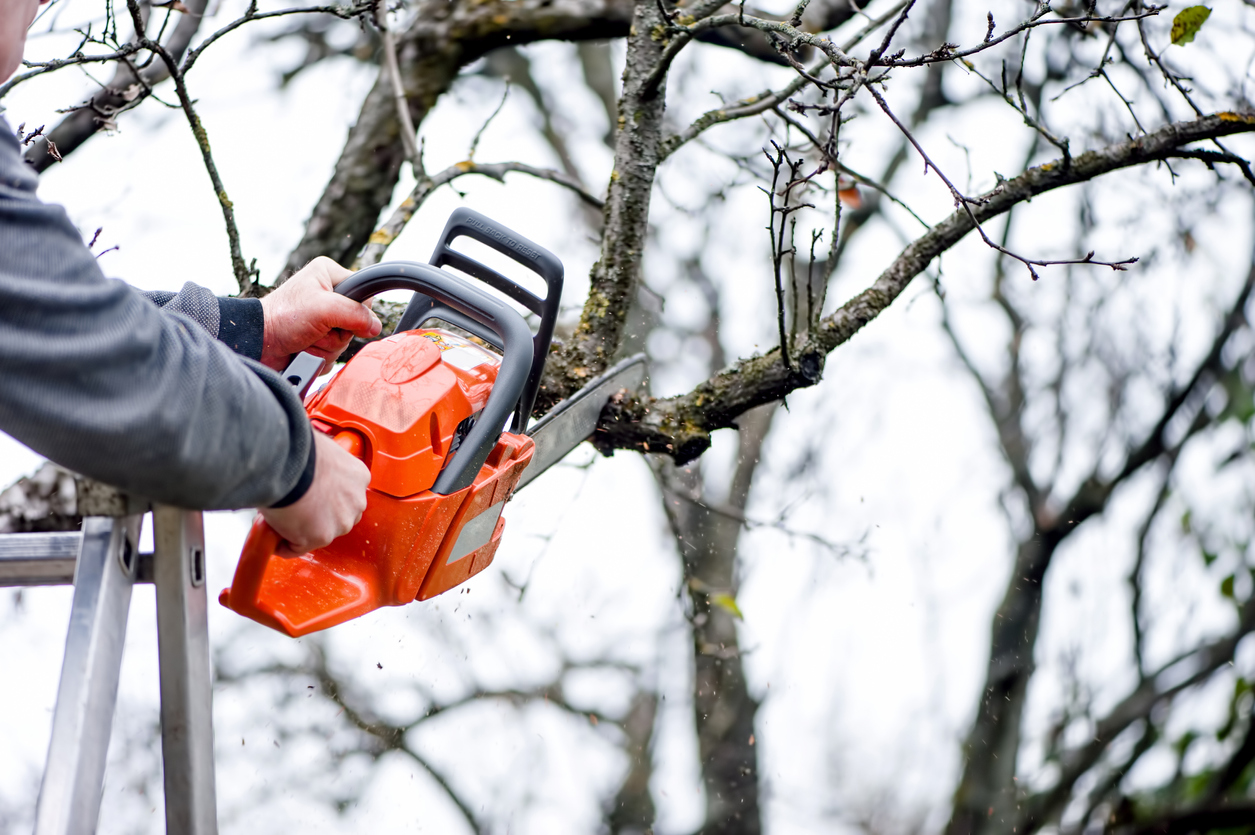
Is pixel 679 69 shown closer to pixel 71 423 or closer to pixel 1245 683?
pixel 1245 683

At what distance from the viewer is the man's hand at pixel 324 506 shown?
1038 mm

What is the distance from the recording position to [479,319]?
4.95 feet

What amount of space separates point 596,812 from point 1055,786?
2.91 meters

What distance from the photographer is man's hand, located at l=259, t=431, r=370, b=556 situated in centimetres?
104

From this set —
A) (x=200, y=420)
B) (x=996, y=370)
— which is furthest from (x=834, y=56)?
(x=996, y=370)

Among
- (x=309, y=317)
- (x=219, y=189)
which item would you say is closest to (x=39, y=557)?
(x=309, y=317)

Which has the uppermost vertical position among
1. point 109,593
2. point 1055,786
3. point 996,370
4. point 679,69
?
point 679,69

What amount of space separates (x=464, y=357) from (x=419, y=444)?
24cm

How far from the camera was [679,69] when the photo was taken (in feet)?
21.3

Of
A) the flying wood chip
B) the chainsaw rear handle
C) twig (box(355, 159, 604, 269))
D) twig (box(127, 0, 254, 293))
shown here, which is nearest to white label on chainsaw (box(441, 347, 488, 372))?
the chainsaw rear handle

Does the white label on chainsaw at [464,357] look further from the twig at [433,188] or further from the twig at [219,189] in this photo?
the twig at [219,189]

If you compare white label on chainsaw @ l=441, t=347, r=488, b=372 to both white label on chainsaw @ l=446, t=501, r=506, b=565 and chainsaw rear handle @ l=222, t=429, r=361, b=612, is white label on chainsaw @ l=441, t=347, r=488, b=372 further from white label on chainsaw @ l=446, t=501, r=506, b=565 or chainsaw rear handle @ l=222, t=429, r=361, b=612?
chainsaw rear handle @ l=222, t=429, r=361, b=612

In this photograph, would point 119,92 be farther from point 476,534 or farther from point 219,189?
point 476,534

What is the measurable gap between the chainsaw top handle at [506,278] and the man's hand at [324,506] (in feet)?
1.44
